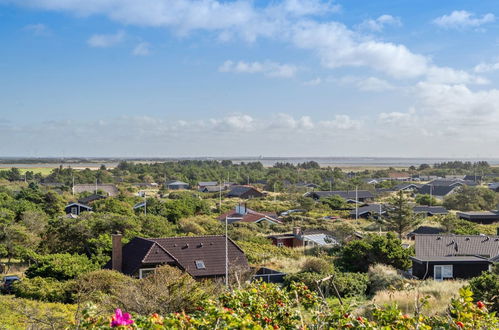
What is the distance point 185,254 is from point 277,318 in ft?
59.7

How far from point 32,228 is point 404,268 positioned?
25281mm

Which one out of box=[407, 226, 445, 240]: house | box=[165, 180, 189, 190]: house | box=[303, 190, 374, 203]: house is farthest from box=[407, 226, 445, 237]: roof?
box=[165, 180, 189, 190]: house

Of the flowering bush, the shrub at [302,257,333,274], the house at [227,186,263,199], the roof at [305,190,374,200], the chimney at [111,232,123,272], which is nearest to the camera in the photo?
the flowering bush

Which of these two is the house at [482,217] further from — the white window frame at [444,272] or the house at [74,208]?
the house at [74,208]

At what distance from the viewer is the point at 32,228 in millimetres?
35469

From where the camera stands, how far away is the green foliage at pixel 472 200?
2427 inches

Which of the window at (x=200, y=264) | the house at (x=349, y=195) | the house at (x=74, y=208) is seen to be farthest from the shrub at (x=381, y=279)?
the house at (x=349, y=195)

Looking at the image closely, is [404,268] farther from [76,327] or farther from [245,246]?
[76,327]

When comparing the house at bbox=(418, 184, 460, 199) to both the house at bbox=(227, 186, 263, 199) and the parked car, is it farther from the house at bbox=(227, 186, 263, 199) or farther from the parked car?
the parked car

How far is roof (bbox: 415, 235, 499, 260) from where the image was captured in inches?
1081

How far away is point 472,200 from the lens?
204 ft

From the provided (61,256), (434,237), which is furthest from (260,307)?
(434,237)

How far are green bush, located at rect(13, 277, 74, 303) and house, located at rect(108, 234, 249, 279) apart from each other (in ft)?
12.0

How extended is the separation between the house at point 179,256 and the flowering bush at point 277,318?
1601cm
